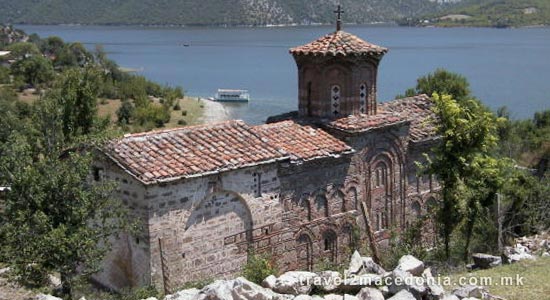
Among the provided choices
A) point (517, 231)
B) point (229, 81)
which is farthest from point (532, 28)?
point (517, 231)

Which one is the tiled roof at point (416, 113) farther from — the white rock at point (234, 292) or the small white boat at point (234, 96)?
the small white boat at point (234, 96)

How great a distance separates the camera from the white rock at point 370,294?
8.56 meters

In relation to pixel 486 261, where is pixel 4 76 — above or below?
below

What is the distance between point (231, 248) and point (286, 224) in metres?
1.57

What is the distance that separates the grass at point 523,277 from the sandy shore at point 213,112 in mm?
45580

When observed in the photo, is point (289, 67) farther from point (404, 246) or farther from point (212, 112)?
point (404, 246)

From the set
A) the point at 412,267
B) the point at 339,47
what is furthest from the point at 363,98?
the point at 412,267

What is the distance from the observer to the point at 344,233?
53.4 feet

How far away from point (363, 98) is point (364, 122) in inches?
42.2

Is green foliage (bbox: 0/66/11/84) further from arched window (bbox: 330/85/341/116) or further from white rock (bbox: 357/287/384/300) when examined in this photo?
white rock (bbox: 357/287/384/300)

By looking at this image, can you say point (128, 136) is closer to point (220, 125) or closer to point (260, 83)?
point (220, 125)

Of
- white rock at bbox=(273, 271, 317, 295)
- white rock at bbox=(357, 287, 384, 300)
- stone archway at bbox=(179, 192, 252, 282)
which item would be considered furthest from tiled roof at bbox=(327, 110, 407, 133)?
white rock at bbox=(357, 287, 384, 300)

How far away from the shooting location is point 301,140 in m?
15.8

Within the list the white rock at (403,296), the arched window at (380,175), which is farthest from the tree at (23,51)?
the white rock at (403,296)
